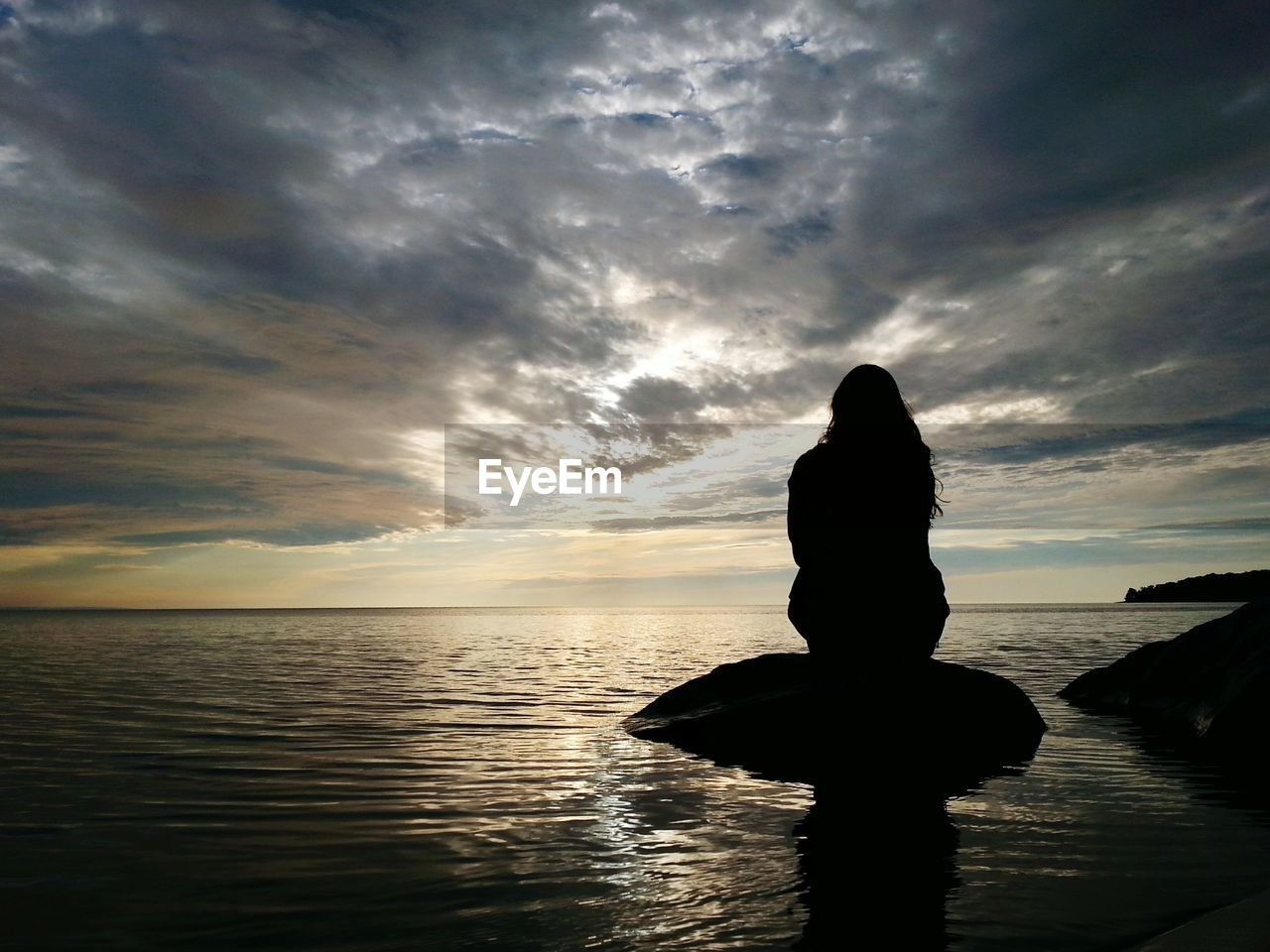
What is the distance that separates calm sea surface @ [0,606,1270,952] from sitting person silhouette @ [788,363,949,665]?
195 cm

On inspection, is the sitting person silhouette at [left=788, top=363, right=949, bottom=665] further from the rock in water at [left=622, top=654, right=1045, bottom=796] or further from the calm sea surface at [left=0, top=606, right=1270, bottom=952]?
the calm sea surface at [left=0, top=606, right=1270, bottom=952]

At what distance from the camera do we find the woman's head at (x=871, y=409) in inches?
348

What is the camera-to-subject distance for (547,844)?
16.0 feet

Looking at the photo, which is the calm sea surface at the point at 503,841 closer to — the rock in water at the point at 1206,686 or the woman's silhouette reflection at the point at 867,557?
the rock in water at the point at 1206,686

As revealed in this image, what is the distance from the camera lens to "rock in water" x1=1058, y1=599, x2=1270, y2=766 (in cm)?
828

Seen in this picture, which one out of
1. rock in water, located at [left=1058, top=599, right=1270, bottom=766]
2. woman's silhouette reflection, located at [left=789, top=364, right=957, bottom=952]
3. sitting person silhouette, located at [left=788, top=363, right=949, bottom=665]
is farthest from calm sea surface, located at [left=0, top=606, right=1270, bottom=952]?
sitting person silhouette, located at [left=788, top=363, right=949, bottom=665]

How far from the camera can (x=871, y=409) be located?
8891 millimetres

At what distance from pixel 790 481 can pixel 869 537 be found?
1043 millimetres

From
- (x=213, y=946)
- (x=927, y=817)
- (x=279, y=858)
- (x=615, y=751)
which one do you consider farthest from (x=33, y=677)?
(x=927, y=817)

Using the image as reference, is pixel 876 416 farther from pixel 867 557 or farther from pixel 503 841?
pixel 503 841

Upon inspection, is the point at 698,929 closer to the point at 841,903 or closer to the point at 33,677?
the point at 841,903

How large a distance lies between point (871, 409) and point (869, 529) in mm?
1327

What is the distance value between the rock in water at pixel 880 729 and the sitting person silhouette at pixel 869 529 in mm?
584

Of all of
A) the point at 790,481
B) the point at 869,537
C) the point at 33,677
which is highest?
the point at 790,481
